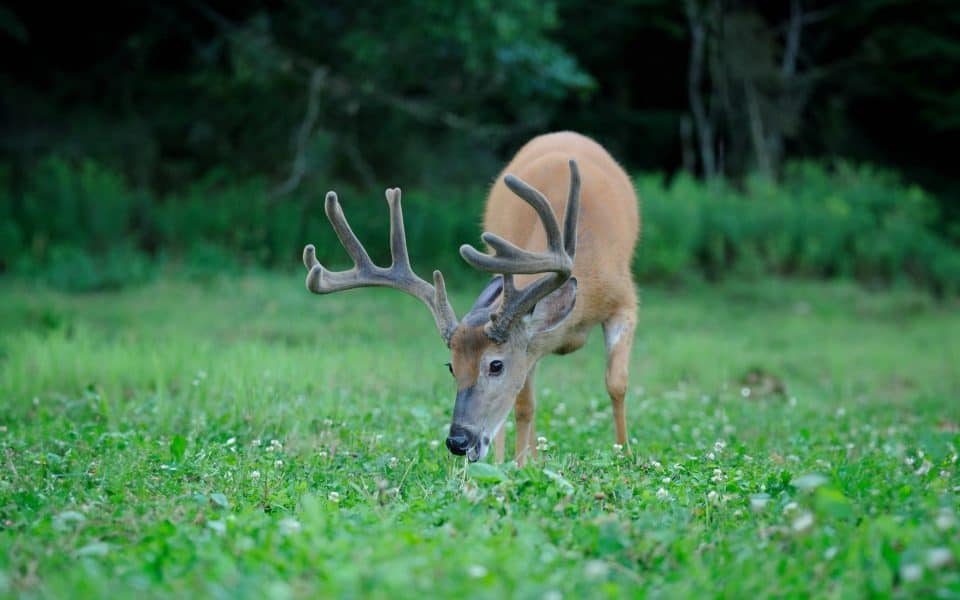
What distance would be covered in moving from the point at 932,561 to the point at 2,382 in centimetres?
642

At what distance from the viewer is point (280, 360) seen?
812 centimetres

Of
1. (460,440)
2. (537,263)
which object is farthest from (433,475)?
(537,263)

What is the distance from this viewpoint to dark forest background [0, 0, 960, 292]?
51.6ft

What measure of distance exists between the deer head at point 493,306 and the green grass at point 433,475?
0.35m

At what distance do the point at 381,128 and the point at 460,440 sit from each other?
1373cm

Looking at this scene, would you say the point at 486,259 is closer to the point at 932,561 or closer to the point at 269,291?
the point at 932,561

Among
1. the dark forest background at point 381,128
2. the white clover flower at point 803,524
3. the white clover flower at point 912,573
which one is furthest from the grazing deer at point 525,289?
the dark forest background at point 381,128

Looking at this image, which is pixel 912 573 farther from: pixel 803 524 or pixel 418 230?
pixel 418 230

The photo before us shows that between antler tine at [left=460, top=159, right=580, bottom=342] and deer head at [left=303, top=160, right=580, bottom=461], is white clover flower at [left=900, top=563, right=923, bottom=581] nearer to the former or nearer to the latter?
deer head at [left=303, top=160, right=580, bottom=461]

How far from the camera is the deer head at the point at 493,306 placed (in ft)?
18.2

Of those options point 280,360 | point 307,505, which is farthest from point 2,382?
point 307,505

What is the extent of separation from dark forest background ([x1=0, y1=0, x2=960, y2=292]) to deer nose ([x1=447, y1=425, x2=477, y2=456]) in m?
9.57

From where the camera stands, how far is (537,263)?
222 inches

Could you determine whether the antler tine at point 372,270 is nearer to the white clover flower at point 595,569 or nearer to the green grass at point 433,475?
the green grass at point 433,475
